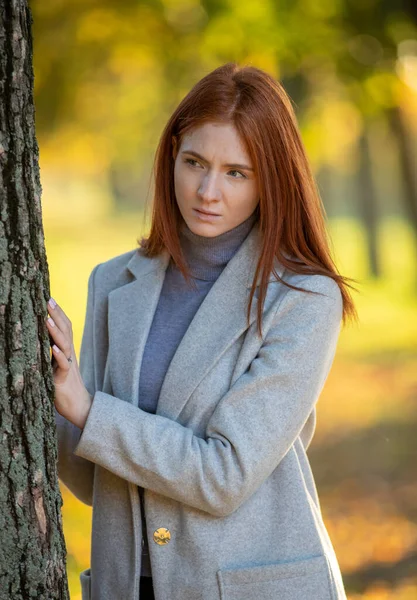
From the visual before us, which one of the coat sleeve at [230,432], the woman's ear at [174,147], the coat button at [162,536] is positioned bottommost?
the coat button at [162,536]

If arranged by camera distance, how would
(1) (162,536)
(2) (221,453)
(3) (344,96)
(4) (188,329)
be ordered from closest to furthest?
(2) (221,453) → (1) (162,536) → (4) (188,329) → (3) (344,96)

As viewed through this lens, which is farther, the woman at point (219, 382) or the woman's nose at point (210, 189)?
the woman's nose at point (210, 189)

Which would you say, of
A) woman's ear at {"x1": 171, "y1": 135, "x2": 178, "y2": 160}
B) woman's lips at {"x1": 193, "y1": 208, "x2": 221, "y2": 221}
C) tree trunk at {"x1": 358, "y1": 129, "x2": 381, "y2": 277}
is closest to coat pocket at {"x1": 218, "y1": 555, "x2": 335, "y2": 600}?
woman's lips at {"x1": 193, "y1": 208, "x2": 221, "y2": 221}

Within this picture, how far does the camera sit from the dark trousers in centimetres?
238

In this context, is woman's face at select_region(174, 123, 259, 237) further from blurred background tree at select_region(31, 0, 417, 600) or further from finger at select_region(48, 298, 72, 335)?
blurred background tree at select_region(31, 0, 417, 600)

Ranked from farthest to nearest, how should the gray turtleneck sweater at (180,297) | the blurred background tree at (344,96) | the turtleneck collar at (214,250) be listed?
the blurred background tree at (344,96) < the turtleneck collar at (214,250) < the gray turtleneck sweater at (180,297)

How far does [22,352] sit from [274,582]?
89cm

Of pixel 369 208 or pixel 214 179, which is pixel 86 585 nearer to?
pixel 214 179

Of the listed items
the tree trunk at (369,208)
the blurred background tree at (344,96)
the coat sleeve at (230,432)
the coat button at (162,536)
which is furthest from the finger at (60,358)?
the tree trunk at (369,208)

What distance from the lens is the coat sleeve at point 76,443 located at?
8.07ft

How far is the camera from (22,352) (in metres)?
1.89

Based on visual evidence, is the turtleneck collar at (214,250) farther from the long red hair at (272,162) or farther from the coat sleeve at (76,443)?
the coat sleeve at (76,443)

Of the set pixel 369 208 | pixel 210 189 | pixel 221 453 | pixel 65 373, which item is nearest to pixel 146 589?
pixel 221 453

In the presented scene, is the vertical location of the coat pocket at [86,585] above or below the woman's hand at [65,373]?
below
